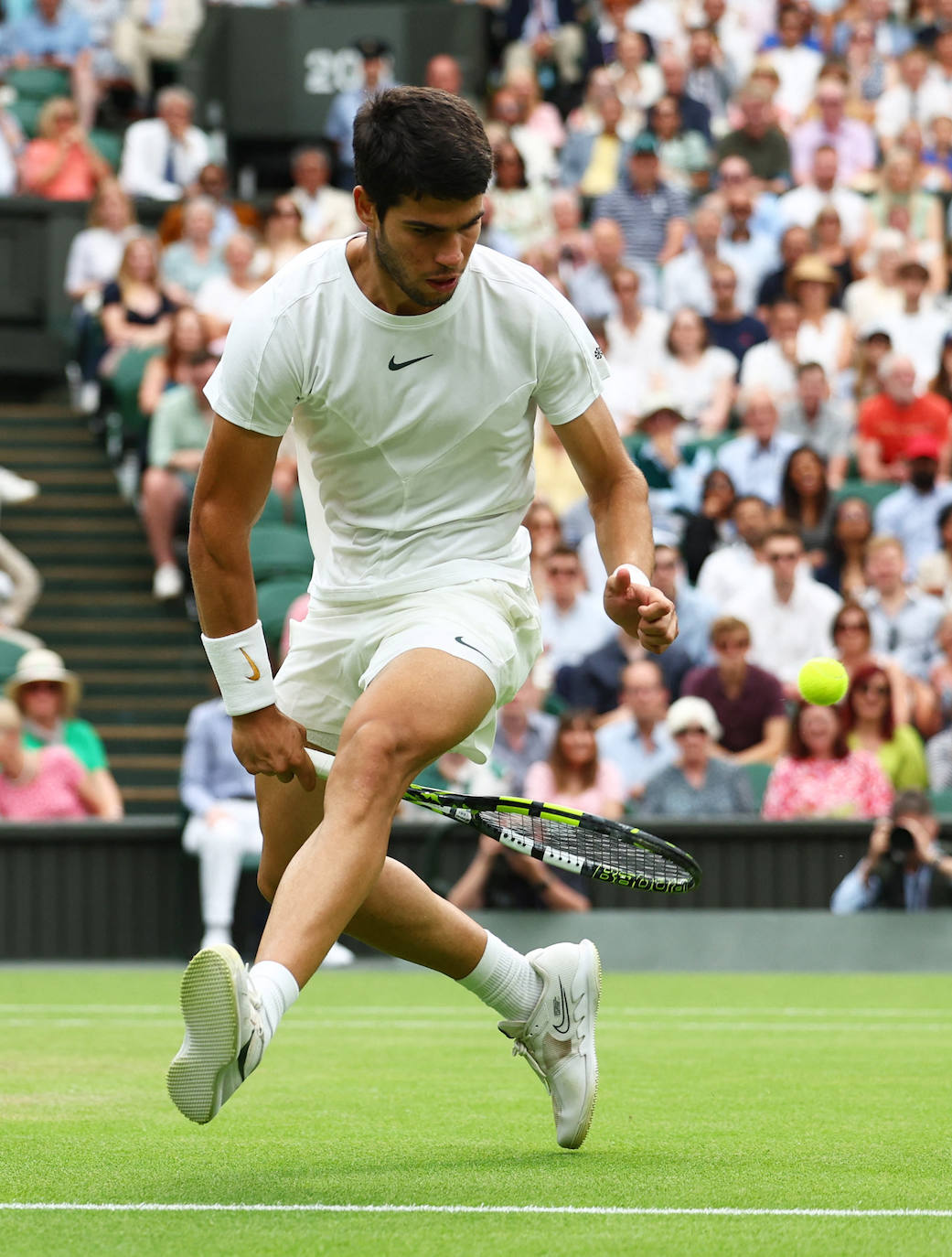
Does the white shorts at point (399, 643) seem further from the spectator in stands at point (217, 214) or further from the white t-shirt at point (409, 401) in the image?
the spectator in stands at point (217, 214)

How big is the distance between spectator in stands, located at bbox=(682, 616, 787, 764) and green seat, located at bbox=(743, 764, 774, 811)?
0.32 ft

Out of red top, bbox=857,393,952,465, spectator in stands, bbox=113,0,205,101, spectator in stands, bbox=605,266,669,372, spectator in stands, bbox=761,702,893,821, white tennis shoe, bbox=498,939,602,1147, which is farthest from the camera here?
spectator in stands, bbox=113,0,205,101

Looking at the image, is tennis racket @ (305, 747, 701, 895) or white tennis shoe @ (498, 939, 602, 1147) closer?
tennis racket @ (305, 747, 701, 895)

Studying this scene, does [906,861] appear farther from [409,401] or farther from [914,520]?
[409,401]

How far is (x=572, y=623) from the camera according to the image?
12.4 m

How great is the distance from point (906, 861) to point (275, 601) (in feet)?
12.4

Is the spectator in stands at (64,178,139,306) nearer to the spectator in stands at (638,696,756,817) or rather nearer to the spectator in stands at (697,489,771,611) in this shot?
the spectator in stands at (697,489,771,611)

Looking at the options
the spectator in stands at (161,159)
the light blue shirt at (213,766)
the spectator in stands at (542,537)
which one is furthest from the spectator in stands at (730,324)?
the light blue shirt at (213,766)

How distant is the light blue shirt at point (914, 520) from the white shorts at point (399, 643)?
8.48 meters

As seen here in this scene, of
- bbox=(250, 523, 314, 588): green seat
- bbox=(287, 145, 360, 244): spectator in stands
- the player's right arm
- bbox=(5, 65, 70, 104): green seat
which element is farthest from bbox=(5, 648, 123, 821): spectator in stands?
bbox=(5, 65, 70, 104): green seat

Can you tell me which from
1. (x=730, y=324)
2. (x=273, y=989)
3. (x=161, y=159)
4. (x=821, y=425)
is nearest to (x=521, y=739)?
(x=821, y=425)

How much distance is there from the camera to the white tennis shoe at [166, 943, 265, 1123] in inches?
149

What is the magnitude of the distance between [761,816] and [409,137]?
7.09m

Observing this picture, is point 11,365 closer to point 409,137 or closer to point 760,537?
point 760,537
